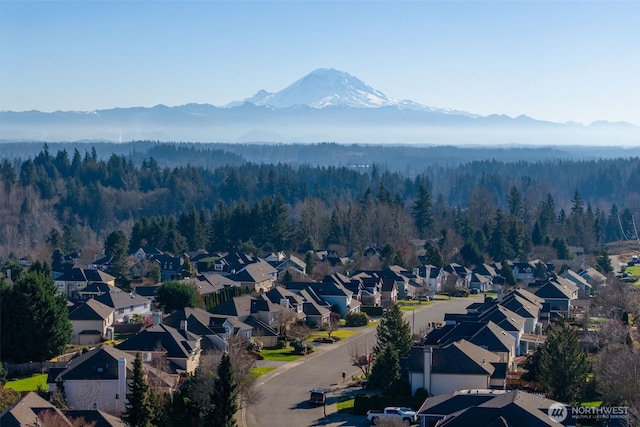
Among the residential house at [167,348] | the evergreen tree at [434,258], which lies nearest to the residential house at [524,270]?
the evergreen tree at [434,258]

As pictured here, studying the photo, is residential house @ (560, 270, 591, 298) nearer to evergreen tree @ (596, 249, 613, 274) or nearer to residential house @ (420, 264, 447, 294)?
evergreen tree @ (596, 249, 613, 274)

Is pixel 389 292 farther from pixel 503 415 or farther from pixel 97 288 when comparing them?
pixel 503 415

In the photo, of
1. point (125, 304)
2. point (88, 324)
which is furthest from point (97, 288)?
point (88, 324)

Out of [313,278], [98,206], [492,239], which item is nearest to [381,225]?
[492,239]

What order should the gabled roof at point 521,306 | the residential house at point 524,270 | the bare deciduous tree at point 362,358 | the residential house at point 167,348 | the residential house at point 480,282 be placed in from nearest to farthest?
the residential house at point 167,348, the bare deciduous tree at point 362,358, the gabled roof at point 521,306, the residential house at point 480,282, the residential house at point 524,270

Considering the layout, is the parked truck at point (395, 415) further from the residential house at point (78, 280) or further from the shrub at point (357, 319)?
the residential house at point (78, 280)

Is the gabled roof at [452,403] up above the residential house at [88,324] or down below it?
above
